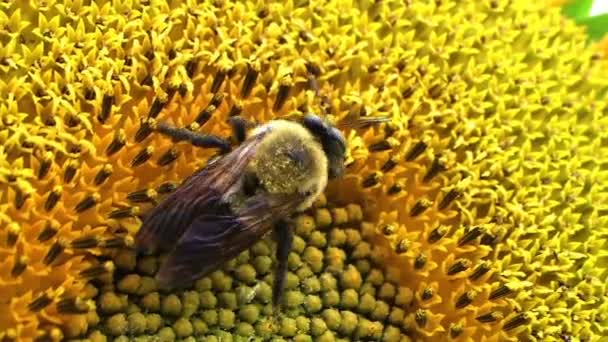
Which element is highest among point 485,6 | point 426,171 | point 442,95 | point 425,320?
point 485,6

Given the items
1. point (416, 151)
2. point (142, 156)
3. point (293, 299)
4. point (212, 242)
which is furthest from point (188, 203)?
point (416, 151)

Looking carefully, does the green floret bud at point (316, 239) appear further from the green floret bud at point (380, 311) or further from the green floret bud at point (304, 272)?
the green floret bud at point (380, 311)

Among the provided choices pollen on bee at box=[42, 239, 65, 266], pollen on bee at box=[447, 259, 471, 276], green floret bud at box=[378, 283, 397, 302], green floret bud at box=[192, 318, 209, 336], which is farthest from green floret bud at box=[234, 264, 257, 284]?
pollen on bee at box=[447, 259, 471, 276]

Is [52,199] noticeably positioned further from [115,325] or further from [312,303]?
[312,303]

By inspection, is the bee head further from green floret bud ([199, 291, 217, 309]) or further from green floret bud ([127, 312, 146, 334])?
green floret bud ([127, 312, 146, 334])

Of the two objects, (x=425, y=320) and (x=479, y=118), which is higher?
(x=479, y=118)

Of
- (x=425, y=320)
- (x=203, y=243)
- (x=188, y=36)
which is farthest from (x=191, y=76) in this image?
(x=425, y=320)

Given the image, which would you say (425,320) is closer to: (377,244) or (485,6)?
(377,244)
